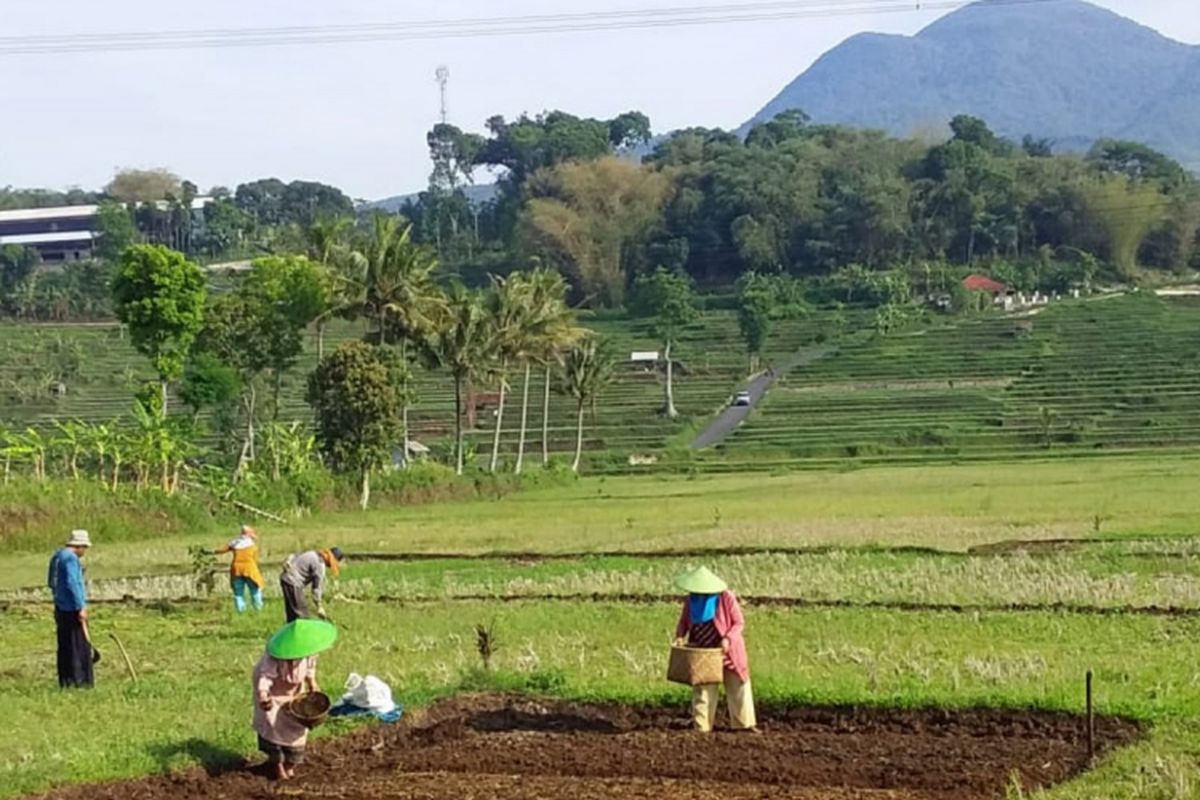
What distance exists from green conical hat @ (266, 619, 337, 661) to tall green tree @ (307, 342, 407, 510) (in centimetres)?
3372

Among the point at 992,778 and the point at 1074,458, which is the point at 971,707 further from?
the point at 1074,458

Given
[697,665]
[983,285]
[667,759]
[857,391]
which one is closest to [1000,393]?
[857,391]

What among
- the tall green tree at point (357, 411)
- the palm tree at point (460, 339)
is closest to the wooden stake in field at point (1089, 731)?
the tall green tree at point (357, 411)

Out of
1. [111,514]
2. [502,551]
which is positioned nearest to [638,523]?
[502,551]

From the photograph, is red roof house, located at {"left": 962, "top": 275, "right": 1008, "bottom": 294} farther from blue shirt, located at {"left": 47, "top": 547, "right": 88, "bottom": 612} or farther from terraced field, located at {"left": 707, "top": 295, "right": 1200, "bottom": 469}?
blue shirt, located at {"left": 47, "top": 547, "right": 88, "bottom": 612}

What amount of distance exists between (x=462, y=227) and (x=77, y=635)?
13104 cm

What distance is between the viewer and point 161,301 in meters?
44.2

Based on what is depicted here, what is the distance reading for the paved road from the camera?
72.4 m

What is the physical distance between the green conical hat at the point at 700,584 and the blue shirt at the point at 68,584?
6.86m

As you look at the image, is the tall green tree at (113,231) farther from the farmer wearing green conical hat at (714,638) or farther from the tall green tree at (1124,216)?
the farmer wearing green conical hat at (714,638)

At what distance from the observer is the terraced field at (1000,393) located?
64812 mm

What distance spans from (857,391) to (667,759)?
70.2 meters

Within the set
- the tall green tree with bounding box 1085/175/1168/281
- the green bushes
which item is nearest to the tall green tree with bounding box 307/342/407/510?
the green bushes

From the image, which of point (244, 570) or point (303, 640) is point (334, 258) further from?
point (303, 640)
